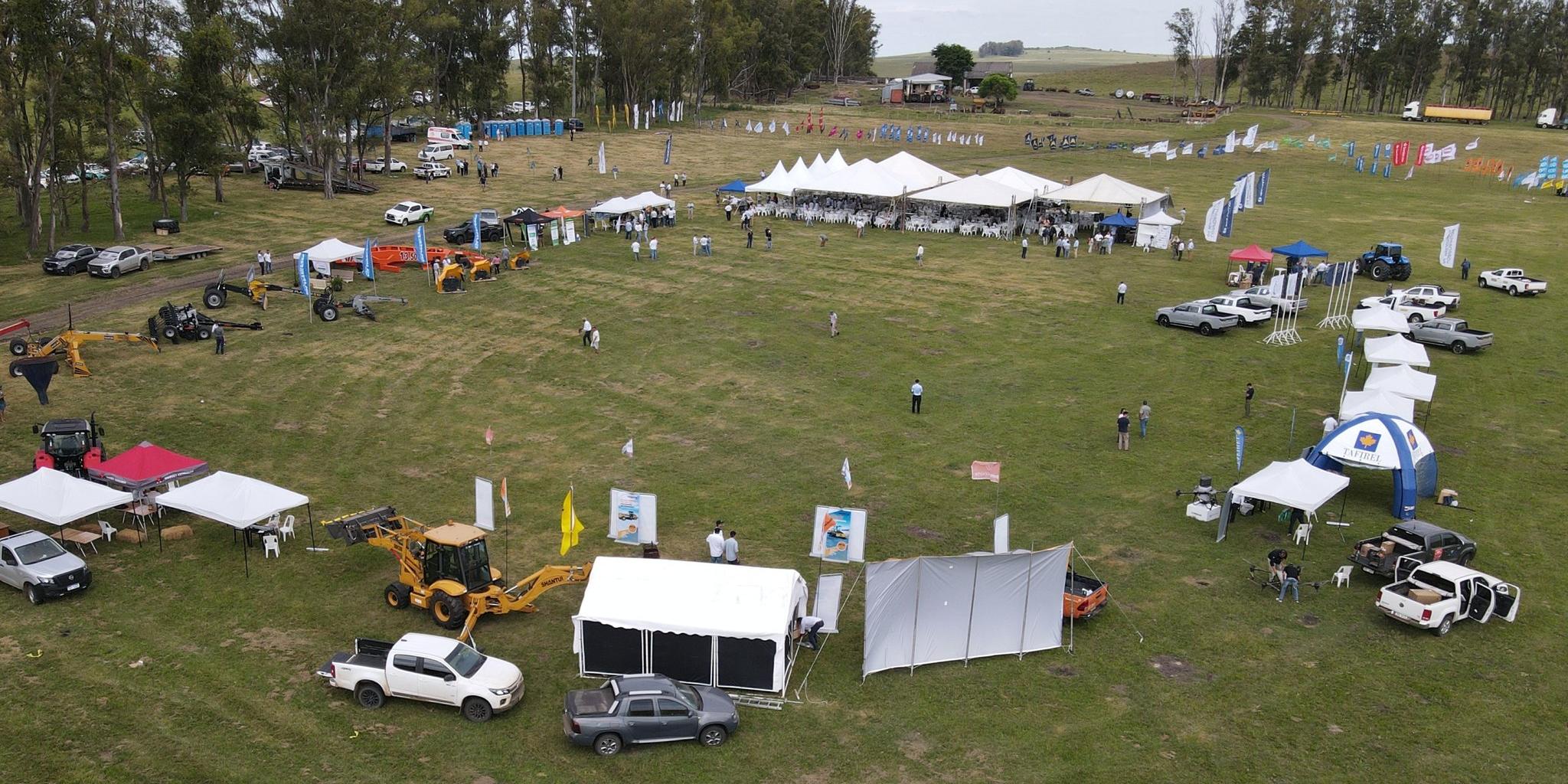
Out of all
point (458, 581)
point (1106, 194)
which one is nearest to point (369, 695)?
point (458, 581)

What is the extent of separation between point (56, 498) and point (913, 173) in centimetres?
4494

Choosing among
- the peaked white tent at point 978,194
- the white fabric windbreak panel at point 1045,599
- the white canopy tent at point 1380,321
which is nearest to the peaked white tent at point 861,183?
the peaked white tent at point 978,194

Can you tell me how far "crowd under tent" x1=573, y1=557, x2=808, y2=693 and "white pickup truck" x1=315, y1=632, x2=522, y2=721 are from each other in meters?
1.52

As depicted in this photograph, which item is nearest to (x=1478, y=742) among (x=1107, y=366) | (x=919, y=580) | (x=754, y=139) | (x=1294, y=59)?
(x=919, y=580)

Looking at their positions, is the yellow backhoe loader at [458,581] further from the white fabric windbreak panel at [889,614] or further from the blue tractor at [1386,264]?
the blue tractor at [1386,264]

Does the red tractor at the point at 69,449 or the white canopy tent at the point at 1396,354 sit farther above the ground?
the white canopy tent at the point at 1396,354

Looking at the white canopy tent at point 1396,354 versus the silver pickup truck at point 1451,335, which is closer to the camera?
the white canopy tent at point 1396,354

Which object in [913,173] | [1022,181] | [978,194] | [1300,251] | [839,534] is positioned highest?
[913,173]

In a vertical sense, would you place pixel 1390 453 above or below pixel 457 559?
above

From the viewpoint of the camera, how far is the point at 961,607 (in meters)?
17.9

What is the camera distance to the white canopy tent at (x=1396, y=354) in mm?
30906

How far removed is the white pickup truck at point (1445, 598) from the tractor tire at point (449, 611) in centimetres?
1674

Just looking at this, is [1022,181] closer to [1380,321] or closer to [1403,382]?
[1380,321]

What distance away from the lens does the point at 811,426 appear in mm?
29188
